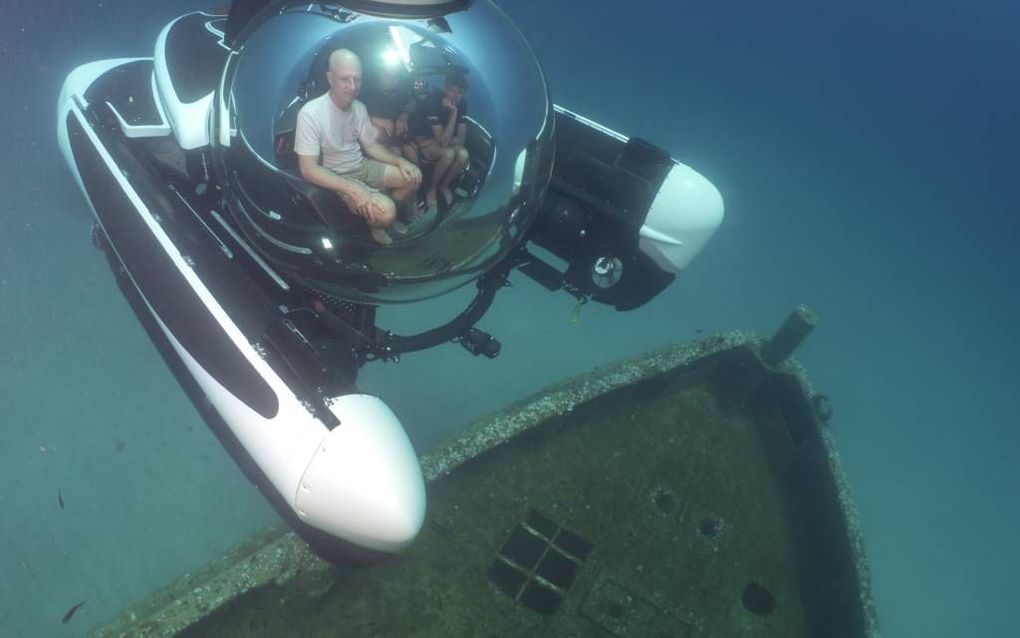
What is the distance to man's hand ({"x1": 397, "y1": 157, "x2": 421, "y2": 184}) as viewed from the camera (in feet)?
6.86

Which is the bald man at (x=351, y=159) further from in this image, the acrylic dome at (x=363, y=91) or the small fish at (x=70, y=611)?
the small fish at (x=70, y=611)

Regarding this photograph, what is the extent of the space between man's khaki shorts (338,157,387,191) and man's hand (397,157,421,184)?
6cm

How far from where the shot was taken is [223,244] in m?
2.98

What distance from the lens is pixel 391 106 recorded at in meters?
2.06

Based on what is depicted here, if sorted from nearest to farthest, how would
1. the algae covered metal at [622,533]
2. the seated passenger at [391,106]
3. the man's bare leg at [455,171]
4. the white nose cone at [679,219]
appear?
the seated passenger at [391,106]
the man's bare leg at [455,171]
the white nose cone at [679,219]
the algae covered metal at [622,533]

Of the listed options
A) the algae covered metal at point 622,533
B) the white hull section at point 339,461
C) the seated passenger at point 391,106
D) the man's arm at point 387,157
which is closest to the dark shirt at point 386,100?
the seated passenger at point 391,106

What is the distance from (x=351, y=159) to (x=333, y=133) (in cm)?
10

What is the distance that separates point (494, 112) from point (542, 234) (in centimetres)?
92

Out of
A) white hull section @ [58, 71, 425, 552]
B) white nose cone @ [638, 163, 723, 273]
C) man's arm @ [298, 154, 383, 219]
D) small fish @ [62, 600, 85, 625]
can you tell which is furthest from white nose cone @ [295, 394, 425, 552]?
small fish @ [62, 600, 85, 625]

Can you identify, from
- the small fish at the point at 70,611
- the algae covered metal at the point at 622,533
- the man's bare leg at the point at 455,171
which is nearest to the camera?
the man's bare leg at the point at 455,171

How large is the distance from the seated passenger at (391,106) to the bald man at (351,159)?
2 cm

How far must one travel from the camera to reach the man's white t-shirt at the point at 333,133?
2053 millimetres

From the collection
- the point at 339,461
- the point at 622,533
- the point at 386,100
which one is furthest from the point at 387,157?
the point at 622,533

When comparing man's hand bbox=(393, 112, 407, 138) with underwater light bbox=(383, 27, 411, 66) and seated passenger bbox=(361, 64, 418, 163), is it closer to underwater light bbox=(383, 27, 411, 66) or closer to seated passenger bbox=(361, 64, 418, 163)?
seated passenger bbox=(361, 64, 418, 163)
